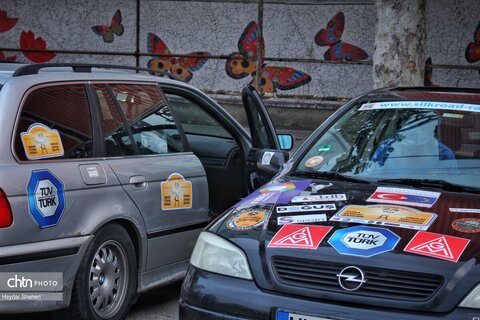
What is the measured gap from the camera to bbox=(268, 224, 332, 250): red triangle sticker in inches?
141

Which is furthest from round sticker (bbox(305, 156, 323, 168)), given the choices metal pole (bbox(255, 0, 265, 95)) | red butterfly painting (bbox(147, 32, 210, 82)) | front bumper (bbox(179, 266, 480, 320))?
red butterfly painting (bbox(147, 32, 210, 82))

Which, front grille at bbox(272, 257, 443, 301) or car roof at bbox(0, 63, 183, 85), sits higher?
car roof at bbox(0, 63, 183, 85)

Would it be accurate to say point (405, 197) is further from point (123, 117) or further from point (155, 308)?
point (155, 308)

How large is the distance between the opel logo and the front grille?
0.6 inches

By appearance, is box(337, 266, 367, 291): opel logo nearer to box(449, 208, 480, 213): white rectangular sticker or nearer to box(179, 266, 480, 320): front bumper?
box(179, 266, 480, 320): front bumper

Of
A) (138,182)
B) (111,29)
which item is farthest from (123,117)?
(111,29)

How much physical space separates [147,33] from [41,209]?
1216 cm

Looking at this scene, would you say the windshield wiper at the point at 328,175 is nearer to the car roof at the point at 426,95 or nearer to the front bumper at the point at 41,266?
the car roof at the point at 426,95

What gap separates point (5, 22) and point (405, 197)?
14362 millimetres

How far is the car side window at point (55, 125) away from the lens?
13.8 feet

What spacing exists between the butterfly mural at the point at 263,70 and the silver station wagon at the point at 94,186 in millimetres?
9382

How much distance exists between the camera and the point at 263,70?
1531cm

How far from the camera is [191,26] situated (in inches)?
615

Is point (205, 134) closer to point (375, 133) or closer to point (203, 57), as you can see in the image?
point (375, 133)
